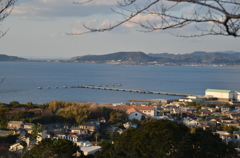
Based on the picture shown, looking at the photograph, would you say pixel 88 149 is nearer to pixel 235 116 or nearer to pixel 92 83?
pixel 235 116

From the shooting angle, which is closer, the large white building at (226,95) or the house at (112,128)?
the house at (112,128)

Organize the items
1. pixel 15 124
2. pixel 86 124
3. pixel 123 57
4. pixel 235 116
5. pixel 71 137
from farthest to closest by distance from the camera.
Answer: pixel 123 57 → pixel 235 116 → pixel 86 124 → pixel 15 124 → pixel 71 137

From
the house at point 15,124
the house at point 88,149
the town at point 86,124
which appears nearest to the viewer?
the house at point 88,149

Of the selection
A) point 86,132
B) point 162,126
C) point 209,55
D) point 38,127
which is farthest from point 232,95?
point 209,55

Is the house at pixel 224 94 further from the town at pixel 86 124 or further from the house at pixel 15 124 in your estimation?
the house at pixel 15 124

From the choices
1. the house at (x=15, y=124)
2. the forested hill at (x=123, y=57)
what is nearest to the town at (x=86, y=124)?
the house at (x=15, y=124)

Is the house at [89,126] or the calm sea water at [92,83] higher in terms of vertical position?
the house at [89,126]

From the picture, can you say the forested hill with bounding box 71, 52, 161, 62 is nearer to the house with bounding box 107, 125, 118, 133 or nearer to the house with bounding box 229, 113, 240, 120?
the house with bounding box 229, 113, 240, 120

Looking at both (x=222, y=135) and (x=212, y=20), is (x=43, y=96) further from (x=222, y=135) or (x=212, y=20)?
(x=212, y=20)

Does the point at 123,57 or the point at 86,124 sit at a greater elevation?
the point at 123,57

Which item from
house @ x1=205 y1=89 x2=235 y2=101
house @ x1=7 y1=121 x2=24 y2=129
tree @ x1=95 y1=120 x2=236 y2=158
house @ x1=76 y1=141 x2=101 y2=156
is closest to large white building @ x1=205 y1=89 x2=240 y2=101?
house @ x1=205 y1=89 x2=235 y2=101

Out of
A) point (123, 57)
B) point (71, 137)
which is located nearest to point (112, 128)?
point (71, 137)

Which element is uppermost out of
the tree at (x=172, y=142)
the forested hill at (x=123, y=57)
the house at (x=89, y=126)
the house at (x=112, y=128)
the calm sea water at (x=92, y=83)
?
the forested hill at (x=123, y=57)
